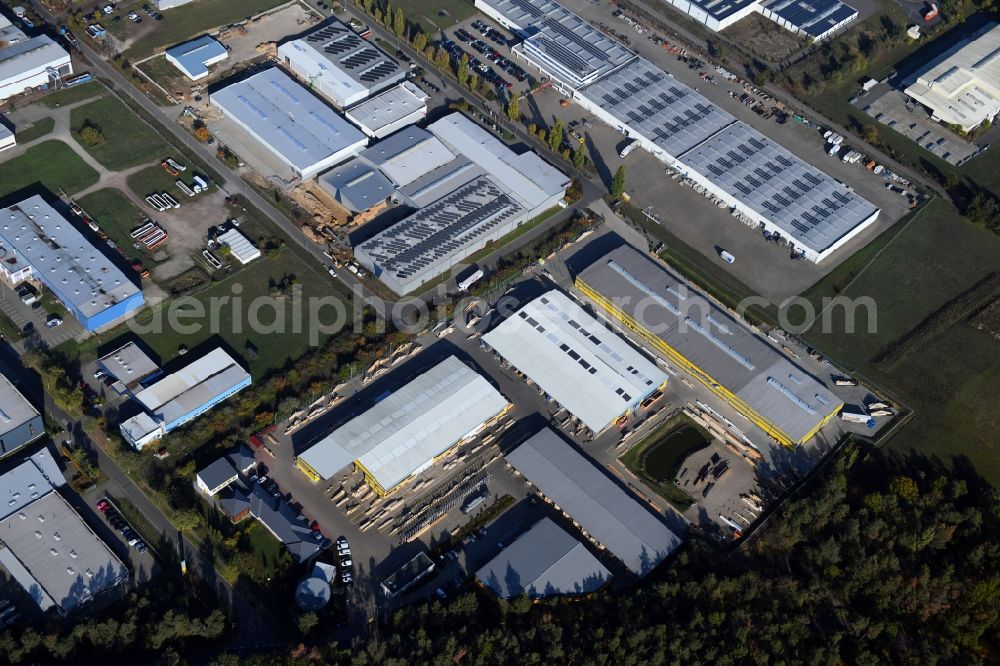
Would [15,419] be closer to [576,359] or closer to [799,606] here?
[576,359]

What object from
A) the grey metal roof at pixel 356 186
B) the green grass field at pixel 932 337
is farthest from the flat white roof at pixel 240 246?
the green grass field at pixel 932 337

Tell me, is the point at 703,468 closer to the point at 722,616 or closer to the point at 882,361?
the point at 722,616

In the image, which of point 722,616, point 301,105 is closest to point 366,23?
point 301,105

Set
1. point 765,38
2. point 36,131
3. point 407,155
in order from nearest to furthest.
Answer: point 407,155 < point 36,131 < point 765,38

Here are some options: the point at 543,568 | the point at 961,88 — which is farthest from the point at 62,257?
the point at 961,88

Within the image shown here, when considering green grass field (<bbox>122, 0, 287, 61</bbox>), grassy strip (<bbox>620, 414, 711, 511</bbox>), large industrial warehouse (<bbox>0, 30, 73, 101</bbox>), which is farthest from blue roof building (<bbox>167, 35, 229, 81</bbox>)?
grassy strip (<bbox>620, 414, 711, 511</bbox>)

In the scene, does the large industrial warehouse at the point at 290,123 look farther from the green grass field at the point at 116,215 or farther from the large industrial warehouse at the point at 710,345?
the large industrial warehouse at the point at 710,345
